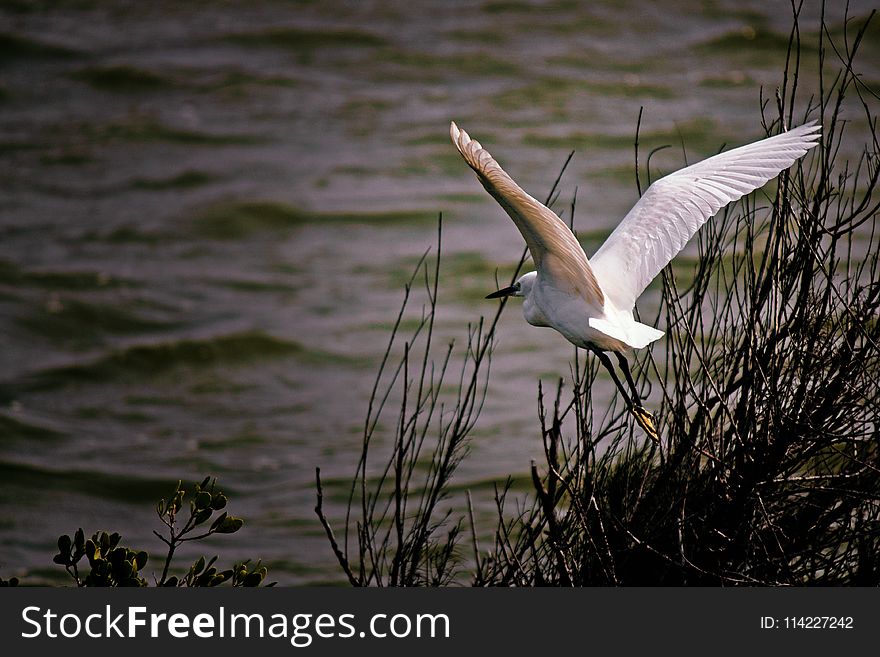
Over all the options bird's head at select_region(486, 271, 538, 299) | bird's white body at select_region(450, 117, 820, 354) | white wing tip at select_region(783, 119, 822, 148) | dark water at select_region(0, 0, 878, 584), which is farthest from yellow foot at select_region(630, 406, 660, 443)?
dark water at select_region(0, 0, 878, 584)

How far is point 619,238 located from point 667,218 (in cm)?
17

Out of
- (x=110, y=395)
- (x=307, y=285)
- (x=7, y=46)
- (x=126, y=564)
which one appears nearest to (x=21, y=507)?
(x=110, y=395)

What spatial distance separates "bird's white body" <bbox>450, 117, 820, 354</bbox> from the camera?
284cm

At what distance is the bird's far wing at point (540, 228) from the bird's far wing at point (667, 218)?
0.86ft

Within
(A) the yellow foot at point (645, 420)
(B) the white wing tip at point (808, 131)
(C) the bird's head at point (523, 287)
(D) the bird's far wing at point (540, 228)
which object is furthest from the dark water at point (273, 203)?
(B) the white wing tip at point (808, 131)

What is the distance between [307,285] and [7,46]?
661cm

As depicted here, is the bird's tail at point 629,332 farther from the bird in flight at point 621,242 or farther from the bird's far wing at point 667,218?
the bird's far wing at point 667,218

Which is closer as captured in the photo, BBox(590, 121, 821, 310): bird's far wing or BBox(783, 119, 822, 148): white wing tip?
BBox(783, 119, 822, 148): white wing tip

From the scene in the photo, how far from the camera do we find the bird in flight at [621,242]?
9.35 feet

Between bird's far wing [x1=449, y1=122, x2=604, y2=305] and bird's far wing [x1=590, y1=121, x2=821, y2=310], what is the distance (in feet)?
0.86

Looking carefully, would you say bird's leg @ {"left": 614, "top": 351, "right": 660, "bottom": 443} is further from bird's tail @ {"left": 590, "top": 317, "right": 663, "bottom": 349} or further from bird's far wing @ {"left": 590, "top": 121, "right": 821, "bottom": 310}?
bird's far wing @ {"left": 590, "top": 121, "right": 821, "bottom": 310}

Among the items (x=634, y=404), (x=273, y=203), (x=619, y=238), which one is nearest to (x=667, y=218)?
(x=619, y=238)

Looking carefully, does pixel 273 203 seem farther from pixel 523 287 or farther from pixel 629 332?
pixel 629 332

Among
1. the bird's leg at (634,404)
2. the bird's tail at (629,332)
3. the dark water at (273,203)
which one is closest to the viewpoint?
the bird's tail at (629,332)
